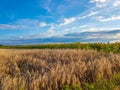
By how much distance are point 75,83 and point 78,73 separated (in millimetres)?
804

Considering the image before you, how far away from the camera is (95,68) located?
7.09 m

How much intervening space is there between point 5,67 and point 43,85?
3.22m

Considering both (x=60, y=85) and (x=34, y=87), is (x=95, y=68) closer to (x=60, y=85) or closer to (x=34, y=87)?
(x=60, y=85)

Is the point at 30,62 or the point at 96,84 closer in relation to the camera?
the point at 96,84

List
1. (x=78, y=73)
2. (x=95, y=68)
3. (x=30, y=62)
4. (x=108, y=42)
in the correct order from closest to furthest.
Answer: (x=78, y=73) → (x=95, y=68) → (x=30, y=62) → (x=108, y=42)

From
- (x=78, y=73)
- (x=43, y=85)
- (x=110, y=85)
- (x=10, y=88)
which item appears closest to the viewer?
(x=10, y=88)

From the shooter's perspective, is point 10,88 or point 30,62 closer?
point 10,88

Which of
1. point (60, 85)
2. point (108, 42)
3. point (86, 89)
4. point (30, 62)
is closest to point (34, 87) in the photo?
point (60, 85)

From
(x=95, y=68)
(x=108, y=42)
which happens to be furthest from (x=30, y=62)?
(x=108, y=42)

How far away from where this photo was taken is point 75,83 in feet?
19.1

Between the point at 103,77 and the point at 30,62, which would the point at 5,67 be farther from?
the point at 103,77

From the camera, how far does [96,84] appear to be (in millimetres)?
5996

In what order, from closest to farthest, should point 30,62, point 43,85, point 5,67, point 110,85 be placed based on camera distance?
point 43,85 → point 110,85 → point 5,67 → point 30,62

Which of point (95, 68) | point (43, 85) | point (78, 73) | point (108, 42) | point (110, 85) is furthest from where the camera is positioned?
point (108, 42)
